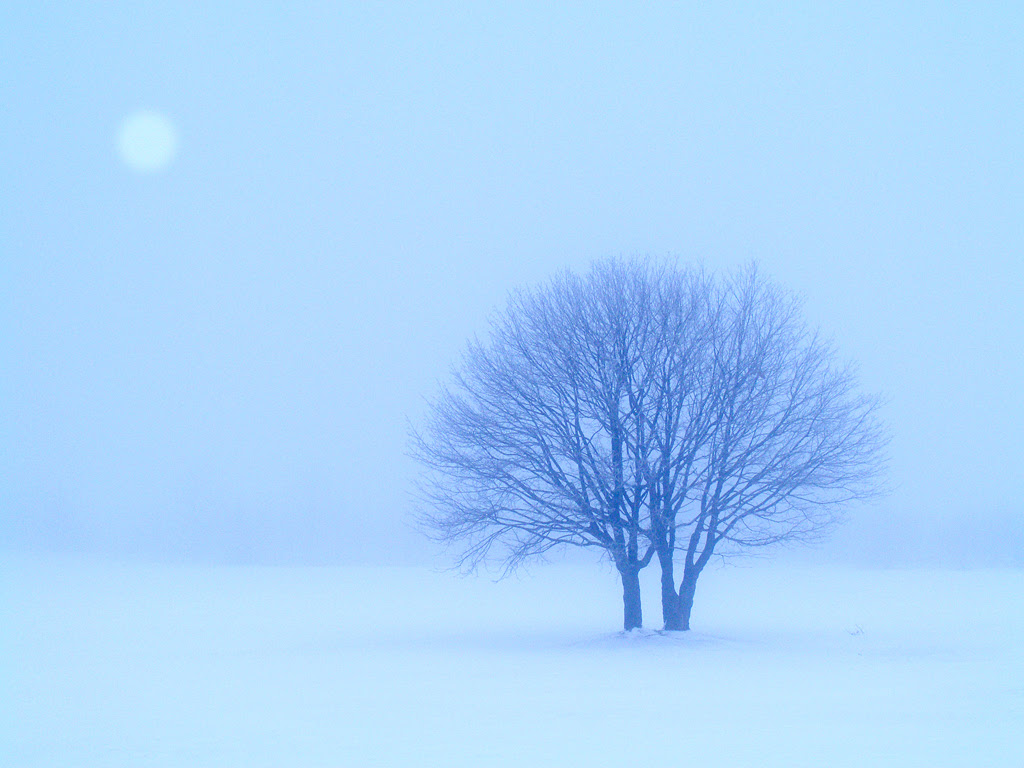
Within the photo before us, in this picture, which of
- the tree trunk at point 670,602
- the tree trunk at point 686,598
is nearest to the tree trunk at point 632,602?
the tree trunk at point 670,602

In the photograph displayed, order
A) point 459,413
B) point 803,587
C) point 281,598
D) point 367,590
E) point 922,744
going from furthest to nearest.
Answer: point 803,587 → point 367,590 → point 281,598 → point 459,413 → point 922,744

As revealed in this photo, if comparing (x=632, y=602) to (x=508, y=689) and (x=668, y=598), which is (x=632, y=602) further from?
(x=508, y=689)

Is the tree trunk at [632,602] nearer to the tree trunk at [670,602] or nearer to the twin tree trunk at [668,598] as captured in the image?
the twin tree trunk at [668,598]

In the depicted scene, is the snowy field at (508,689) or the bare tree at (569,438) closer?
the snowy field at (508,689)

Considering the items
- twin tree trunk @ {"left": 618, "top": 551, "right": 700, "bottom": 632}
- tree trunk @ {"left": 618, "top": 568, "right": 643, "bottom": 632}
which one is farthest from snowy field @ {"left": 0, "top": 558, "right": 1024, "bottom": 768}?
twin tree trunk @ {"left": 618, "top": 551, "right": 700, "bottom": 632}

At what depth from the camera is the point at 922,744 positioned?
40.7 ft

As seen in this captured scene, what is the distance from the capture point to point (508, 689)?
17.7 m

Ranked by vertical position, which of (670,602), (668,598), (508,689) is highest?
(668,598)

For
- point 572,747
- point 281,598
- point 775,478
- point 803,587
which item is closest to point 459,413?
point 775,478

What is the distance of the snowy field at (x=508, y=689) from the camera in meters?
A: 12.4

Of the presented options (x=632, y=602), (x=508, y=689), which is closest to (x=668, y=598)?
(x=632, y=602)

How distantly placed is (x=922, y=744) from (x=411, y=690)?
878cm

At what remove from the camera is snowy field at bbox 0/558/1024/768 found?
12414mm

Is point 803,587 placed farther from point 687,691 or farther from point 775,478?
point 687,691
